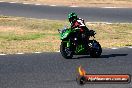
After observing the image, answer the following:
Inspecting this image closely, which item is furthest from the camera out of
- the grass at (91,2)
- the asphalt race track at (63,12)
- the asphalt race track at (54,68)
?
the grass at (91,2)

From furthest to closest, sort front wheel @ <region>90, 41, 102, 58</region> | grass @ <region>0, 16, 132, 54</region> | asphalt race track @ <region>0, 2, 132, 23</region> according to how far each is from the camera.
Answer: asphalt race track @ <region>0, 2, 132, 23</region> → grass @ <region>0, 16, 132, 54</region> → front wheel @ <region>90, 41, 102, 58</region>

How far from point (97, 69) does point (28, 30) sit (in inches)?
453

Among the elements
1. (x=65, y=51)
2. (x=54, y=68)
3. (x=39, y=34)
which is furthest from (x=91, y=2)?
(x=54, y=68)

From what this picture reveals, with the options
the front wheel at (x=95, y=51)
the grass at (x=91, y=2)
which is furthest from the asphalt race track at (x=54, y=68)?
the grass at (x=91, y=2)

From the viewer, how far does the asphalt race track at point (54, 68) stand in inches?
612

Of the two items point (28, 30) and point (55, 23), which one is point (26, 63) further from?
point (55, 23)

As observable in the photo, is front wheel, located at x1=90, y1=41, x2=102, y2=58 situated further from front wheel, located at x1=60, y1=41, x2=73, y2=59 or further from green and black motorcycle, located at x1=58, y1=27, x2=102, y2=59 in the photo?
front wheel, located at x1=60, y1=41, x2=73, y2=59

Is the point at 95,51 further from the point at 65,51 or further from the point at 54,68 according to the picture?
the point at 54,68

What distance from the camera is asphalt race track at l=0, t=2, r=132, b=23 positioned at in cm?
3378

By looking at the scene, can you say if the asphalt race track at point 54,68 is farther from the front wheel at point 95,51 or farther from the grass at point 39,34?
the grass at point 39,34

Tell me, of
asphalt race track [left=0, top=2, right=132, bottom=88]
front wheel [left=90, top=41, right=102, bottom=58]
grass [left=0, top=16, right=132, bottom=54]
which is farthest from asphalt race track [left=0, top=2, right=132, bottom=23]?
front wheel [left=90, top=41, right=102, bottom=58]

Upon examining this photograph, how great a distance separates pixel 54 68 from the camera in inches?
700

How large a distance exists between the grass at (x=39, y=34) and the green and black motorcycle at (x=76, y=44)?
227 cm

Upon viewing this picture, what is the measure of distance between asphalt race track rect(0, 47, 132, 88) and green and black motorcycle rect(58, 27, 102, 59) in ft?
0.76
